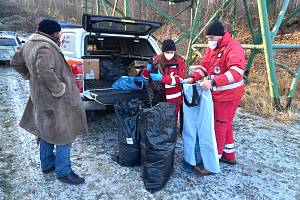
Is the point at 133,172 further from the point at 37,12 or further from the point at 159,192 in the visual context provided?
the point at 37,12

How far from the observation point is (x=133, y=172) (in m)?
3.25

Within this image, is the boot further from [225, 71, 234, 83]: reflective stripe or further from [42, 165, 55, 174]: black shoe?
[42, 165, 55, 174]: black shoe

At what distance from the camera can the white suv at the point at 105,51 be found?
3.94m

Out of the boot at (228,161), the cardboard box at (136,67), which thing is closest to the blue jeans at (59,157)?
the boot at (228,161)

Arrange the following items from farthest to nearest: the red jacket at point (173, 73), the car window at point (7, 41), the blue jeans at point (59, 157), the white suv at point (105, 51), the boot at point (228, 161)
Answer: the car window at point (7, 41) < the white suv at point (105, 51) < the red jacket at point (173, 73) < the boot at point (228, 161) < the blue jeans at point (59, 157)

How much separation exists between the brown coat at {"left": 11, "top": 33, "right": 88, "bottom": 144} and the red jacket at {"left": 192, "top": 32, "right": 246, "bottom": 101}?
5.10ft

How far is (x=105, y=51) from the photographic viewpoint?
5.43 metres

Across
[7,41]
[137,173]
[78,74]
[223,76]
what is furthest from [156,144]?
[7,41]

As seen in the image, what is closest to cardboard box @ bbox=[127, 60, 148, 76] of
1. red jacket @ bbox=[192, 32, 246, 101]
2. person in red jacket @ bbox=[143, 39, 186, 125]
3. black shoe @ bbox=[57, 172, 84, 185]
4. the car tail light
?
person in red jacket @ bbox=[143, 39, 186, 125]

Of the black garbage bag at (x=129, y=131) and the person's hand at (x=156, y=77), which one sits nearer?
the black garbage bag at (x=129, y=131)

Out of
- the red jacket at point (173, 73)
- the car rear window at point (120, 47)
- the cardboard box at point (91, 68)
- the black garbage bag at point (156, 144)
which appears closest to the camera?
the black garbage bag at point (156, 144)

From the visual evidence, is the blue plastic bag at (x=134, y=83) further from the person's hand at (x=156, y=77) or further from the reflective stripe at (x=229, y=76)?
the reflective stripe at (x=229, y=76)

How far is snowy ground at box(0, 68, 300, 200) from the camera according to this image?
284cm

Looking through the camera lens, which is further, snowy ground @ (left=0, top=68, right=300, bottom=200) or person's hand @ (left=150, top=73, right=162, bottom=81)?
person's hand @ (left=150, top=73, right=162, bottom=81)
